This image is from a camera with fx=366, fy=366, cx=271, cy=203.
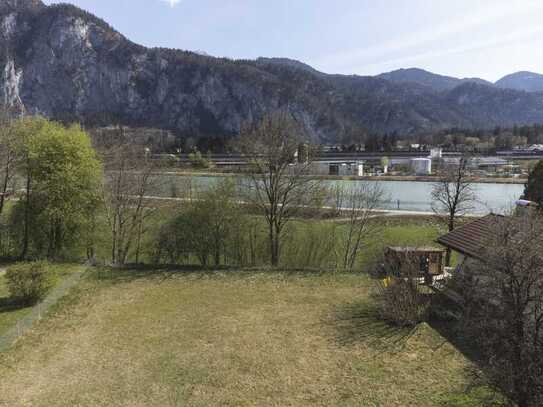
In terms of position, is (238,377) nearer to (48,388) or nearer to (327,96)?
(48,388)

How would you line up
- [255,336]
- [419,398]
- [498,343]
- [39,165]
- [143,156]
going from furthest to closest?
[143,156], [39,165], [255,336], [419,398], [498,343]

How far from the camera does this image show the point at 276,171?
1633 centimetres

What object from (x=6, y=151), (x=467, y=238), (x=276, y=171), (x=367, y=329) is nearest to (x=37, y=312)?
(x=6, y=151)

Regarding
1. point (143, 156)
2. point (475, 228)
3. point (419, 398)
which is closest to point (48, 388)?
point (419, 398)

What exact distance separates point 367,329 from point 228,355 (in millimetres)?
3800

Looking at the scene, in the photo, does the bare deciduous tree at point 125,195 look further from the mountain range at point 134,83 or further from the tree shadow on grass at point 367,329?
the mountain range at point 134,83

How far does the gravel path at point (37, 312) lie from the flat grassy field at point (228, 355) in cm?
32

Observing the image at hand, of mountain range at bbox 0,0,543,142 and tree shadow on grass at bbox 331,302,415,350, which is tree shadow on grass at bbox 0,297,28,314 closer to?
tree shadow on grass at bbox 331,302,415,350

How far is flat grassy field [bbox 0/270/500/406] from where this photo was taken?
22.6ft

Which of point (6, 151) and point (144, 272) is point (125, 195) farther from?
point (6, 151)

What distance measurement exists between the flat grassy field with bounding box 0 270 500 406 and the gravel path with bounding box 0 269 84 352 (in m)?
0.32

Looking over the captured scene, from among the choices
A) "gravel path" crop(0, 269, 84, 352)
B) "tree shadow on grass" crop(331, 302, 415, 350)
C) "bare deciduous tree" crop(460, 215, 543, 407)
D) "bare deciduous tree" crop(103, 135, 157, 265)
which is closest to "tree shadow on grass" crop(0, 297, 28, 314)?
"gravel path" crop(0, 269, 84, 352)

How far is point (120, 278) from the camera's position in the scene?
14398 millimetres

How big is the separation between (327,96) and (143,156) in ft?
577
